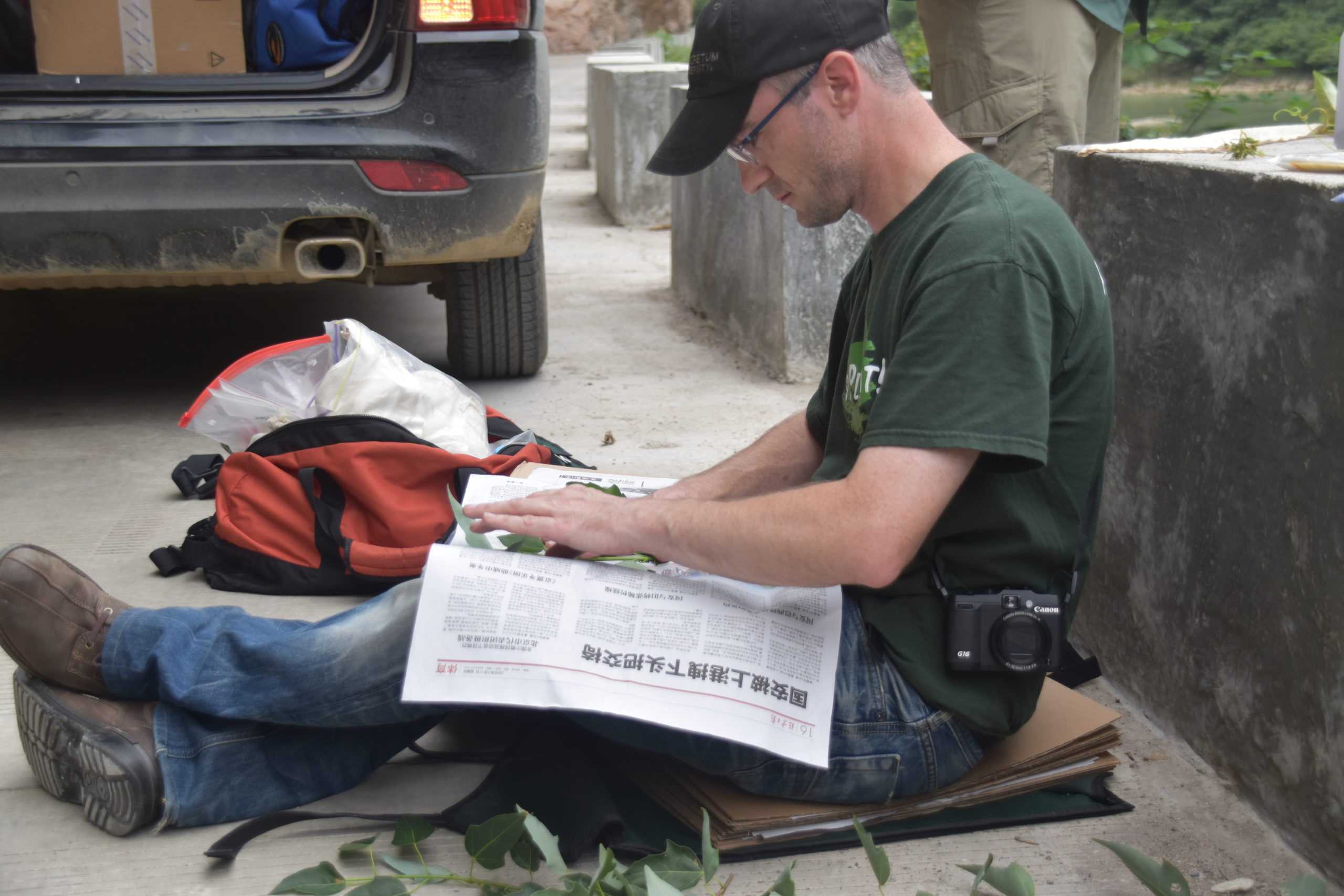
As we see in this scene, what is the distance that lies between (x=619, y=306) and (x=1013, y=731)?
3.86 meters

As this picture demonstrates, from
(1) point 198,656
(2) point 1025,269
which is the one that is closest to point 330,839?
(1) point 198,656

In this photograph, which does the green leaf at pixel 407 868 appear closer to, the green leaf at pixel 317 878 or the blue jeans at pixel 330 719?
the green leaf at pixel 317 878

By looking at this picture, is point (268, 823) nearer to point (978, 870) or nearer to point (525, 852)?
point (525, 852)

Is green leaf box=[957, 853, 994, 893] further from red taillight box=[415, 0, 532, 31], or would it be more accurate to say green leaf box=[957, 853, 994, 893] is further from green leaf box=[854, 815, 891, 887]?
red taillight box=[415, 0, 532, 31]

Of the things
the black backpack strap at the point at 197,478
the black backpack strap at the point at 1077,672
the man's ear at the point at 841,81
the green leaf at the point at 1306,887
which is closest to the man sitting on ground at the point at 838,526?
the man's ear at the point at 841,81

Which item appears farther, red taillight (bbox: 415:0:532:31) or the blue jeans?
red taillight (bbox: 415:0:532:31)

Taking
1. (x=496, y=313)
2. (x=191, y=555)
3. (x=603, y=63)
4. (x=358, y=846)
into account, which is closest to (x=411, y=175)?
(x=496, y=313)

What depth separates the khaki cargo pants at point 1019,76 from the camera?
3039 mm

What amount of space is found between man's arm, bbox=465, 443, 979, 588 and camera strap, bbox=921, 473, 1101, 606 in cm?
16

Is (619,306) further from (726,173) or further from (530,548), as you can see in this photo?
(530,548)

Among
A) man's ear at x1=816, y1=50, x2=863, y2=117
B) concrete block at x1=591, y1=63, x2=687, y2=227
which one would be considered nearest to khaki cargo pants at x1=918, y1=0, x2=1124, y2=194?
man's ear at x1=816, y1=50, x2=863, y2=117

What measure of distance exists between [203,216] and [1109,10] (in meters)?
2.32

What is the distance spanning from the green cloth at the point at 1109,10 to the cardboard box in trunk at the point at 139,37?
221cm

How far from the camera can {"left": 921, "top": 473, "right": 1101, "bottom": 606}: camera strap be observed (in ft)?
5.11
